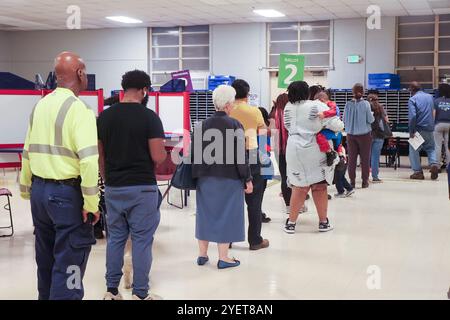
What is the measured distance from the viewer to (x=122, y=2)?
42.7 feet

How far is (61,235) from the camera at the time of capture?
291 centimetres

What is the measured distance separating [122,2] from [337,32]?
18.6 feet

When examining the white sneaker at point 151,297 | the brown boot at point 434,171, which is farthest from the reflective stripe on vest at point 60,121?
the brown boot at point 434,171

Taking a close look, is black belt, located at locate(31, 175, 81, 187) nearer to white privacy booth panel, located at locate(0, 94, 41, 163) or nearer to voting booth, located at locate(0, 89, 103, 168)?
voting booth, located at locate(0, 89, 103, 168)

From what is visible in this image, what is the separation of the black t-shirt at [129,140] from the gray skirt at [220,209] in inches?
37.6

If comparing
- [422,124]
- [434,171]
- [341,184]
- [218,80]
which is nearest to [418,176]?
[434,171]

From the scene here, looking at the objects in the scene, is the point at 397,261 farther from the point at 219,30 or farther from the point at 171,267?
the point at 219,30

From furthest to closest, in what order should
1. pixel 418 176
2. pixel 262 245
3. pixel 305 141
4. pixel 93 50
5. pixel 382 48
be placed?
pixel 93 50 < pixel 382 48 < pixel 418 176 < pixel 305 141 < pixel 262 245

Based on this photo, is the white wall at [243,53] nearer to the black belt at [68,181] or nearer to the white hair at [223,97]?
the white hair at [223,97]

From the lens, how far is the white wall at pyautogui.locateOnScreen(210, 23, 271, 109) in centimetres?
1608

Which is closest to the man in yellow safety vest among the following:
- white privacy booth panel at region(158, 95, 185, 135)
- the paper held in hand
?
white privacy booth panel at region(158, 95, 185, 135)

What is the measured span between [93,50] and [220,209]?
14092 mm

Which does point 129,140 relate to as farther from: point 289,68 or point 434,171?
point 434,171
